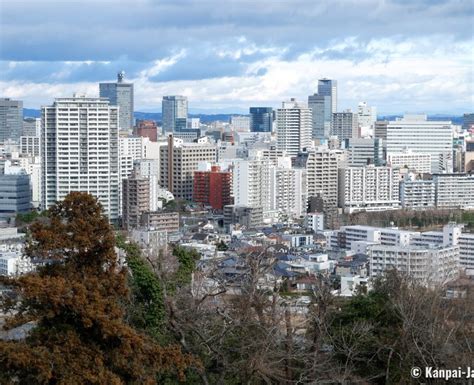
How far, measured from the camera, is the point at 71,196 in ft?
14.8

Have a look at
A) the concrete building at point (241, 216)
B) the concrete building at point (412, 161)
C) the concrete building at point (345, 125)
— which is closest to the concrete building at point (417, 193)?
the concrete building at point (412, 161)

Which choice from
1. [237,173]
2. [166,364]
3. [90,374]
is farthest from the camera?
[237,173]

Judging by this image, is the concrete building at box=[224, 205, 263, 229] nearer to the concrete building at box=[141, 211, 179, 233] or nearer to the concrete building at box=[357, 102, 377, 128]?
the concrete building at box=[141, 211, 179, 233]

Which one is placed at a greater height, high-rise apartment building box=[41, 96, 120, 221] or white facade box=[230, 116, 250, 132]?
white facade box=[230, 116, 250, 132]

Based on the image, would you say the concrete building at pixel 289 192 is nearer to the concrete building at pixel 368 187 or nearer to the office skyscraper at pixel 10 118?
the concrete building at pixel 368 187

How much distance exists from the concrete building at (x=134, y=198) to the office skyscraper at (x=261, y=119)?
27.1 metres

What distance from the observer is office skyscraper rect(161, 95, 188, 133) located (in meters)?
51.2

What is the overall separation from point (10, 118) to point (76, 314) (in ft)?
127

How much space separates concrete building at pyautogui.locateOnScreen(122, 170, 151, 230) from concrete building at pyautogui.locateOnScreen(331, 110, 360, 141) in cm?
2090

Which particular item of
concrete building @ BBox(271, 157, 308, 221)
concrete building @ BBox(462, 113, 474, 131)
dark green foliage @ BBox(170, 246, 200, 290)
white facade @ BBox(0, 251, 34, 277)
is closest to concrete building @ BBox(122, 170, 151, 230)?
concrete building @ BBox(271, 157, 308, 221)

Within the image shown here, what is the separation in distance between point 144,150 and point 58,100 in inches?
341

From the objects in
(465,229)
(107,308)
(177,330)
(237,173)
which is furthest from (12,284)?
(237,173)

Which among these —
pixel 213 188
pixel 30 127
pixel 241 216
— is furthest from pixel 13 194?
pixel 30 127

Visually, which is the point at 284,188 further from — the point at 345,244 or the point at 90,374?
the point at 90,374
